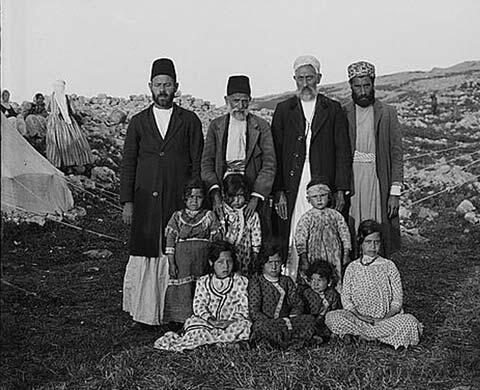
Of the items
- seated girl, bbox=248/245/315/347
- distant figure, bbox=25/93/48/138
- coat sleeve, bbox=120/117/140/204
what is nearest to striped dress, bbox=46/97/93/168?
distant figure, bbox=25/93/48/138

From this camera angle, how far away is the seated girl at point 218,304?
164 inches

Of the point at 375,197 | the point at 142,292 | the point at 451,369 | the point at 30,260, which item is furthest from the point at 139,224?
the point at 30,260

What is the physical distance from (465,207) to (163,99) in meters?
6.06

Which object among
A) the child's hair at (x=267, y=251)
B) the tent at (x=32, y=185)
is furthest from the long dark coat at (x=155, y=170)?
the tent at (x=32, y=185)

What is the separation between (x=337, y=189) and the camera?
447 centimetres

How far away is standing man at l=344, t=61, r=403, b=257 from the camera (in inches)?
178

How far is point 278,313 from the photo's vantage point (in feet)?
14.0

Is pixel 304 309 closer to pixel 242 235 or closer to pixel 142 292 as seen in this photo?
pixel 242 235

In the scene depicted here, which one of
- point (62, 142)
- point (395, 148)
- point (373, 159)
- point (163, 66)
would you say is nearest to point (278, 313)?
point (373, 159)

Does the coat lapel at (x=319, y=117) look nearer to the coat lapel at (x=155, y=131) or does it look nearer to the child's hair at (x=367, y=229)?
the child's hair at (x=367, y=229)

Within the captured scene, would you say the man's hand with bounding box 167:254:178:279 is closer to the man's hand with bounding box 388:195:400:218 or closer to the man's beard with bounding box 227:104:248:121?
the man's beard with bounding box 227:104:248:121

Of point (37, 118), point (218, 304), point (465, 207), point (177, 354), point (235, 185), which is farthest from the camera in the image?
point (37, 118)

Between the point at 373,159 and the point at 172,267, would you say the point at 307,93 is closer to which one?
the point at 373,159

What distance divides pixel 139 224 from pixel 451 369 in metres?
1.89
